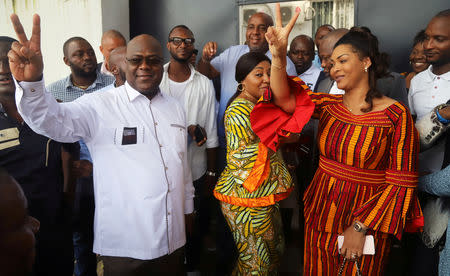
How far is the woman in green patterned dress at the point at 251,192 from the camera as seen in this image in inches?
86.4

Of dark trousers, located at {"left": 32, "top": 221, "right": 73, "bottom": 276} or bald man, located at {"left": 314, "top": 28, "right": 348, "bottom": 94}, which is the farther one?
bald man, located at {"left": 314, "top": 28, "right": 348, "bottom": 94}

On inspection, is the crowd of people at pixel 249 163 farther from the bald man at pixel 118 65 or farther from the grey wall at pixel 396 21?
the grey wall at pixel 396 21

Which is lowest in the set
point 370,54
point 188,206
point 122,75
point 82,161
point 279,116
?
point 188,206

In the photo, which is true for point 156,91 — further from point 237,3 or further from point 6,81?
point 237,3

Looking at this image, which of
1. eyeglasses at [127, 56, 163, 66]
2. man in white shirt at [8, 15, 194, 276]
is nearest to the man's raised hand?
man in white shirt at [8, 15, 194, 276]

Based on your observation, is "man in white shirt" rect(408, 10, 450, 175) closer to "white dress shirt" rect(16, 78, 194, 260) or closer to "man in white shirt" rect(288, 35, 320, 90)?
"man in white shirt" rect(288, 35, 320, 90)

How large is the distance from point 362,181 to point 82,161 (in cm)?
195

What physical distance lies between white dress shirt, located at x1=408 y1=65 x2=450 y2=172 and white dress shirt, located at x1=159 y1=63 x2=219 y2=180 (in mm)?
1661

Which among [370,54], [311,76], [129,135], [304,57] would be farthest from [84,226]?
[304,57]

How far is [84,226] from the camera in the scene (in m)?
2.88

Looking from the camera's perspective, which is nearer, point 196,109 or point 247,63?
point 247,63

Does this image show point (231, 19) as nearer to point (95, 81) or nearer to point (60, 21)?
point (60, 21)

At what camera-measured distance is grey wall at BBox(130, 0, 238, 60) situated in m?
5.25

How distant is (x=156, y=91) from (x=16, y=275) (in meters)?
1.48
